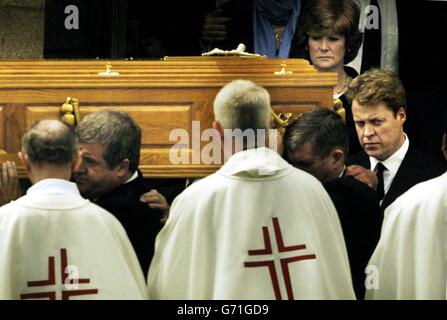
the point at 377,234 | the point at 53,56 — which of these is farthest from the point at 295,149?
the point at 53,56

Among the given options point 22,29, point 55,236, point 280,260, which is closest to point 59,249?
point 55,236

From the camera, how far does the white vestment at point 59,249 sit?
1112 centimetres

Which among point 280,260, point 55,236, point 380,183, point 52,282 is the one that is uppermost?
point 380,183

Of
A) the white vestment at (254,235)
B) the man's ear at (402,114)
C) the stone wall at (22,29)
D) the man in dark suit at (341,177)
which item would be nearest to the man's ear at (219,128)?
the white vestment at (254,235)

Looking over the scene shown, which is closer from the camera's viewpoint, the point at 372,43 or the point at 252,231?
the point at 252,231

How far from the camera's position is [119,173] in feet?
38.5

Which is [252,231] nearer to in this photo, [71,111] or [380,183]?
[380,183]

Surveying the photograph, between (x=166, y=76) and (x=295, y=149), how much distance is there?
1.08 metres

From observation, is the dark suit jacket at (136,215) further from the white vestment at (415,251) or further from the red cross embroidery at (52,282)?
the white vestment at (415,251)

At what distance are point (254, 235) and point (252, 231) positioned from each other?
2 cm

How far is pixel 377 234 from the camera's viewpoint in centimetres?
1198

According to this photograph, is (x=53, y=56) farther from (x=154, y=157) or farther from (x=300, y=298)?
(x=300, y=298)

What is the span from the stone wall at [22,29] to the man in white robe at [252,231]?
131 inches

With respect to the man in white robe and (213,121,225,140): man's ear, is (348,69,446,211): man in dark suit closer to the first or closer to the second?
the man in white robe
